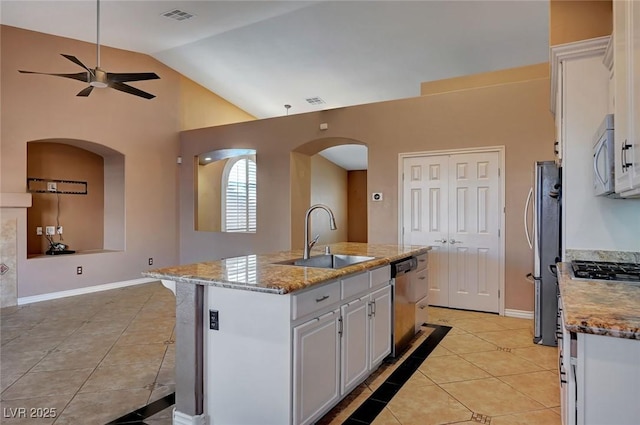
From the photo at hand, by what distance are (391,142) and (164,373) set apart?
3860 millimetres

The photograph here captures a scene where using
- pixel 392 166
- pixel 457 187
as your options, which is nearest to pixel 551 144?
pixel 457 187

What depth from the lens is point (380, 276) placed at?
2.81 meters

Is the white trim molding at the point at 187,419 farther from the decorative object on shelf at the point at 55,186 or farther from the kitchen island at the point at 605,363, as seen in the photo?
the decorative object on shelf at the point at 55,186

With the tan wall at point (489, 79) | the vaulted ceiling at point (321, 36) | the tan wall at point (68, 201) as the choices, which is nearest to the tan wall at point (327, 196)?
the vaulted ceiling at point (321, 36)

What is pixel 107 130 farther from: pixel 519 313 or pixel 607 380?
pixel 607 380

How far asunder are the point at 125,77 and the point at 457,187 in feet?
13.1

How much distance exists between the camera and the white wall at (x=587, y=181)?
2412 mm

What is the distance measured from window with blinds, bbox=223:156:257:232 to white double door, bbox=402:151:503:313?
4.33 metres

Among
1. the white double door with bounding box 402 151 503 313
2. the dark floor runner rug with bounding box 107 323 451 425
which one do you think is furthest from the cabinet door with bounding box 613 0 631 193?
the white double door with bounding box 402 151 503 313

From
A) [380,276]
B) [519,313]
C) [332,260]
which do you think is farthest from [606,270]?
[519,313]

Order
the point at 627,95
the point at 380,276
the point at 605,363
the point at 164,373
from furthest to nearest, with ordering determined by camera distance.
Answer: the point at 164,373 → the point at 380,276 → the point at 627,95 → the point at 605,363

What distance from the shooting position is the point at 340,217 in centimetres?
1109

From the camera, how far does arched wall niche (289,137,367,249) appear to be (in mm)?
6186

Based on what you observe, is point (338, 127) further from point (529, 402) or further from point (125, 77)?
point (529, 402)
